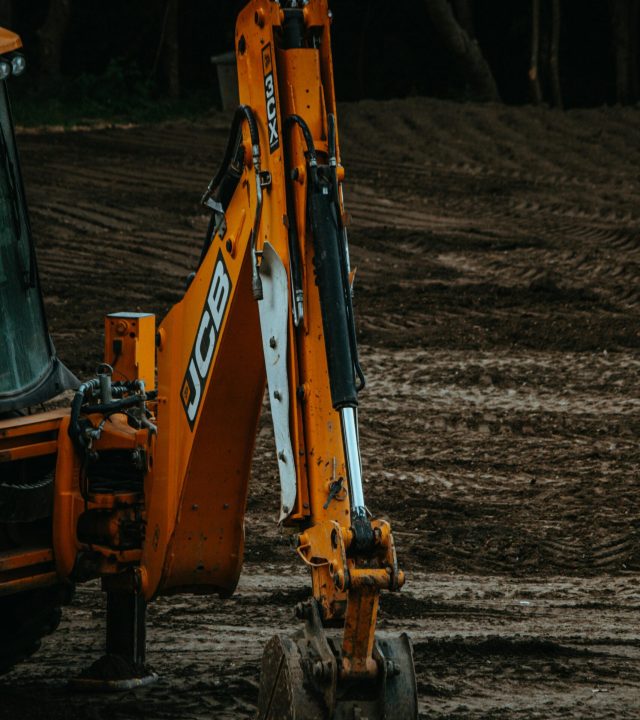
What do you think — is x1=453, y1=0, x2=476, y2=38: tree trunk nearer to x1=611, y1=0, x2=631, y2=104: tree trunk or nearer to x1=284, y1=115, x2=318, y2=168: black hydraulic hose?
x1=611, y1=0, x2=631, y2=104: tree trunk

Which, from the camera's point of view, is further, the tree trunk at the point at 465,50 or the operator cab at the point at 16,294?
the tree trunk at the point at 465,50

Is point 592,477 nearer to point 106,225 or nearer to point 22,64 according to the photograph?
point 22,64

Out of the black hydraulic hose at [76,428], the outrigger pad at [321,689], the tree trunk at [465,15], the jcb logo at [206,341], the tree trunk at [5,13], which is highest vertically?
the tree trunk at [5,13]

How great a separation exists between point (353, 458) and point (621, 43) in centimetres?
2011

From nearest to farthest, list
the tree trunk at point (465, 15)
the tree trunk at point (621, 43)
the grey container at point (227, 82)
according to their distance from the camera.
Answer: the grey container at point (227, 82) → the tree trunk at point (621, 43) → the tree trunk at point (465, 15)

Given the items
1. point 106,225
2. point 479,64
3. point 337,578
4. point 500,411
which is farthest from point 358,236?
point 337,578

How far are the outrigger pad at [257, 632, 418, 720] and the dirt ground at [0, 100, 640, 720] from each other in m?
1.35

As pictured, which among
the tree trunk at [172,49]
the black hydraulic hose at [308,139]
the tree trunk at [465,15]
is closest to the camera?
the black hydraulic hose at [308,139]

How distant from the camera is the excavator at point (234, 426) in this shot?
342cm

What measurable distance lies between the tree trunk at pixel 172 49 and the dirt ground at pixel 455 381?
4279 mm

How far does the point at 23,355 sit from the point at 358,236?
9.35 m

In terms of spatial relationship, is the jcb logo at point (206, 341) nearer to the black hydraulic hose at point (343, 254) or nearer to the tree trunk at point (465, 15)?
the black hydraulic hose at point (343, 254)

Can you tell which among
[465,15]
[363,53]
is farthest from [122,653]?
[363,53]

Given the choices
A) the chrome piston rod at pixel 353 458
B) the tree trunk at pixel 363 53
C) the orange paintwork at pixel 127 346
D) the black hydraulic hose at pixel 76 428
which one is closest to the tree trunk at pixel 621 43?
the tree trunk at pixel 363 53
